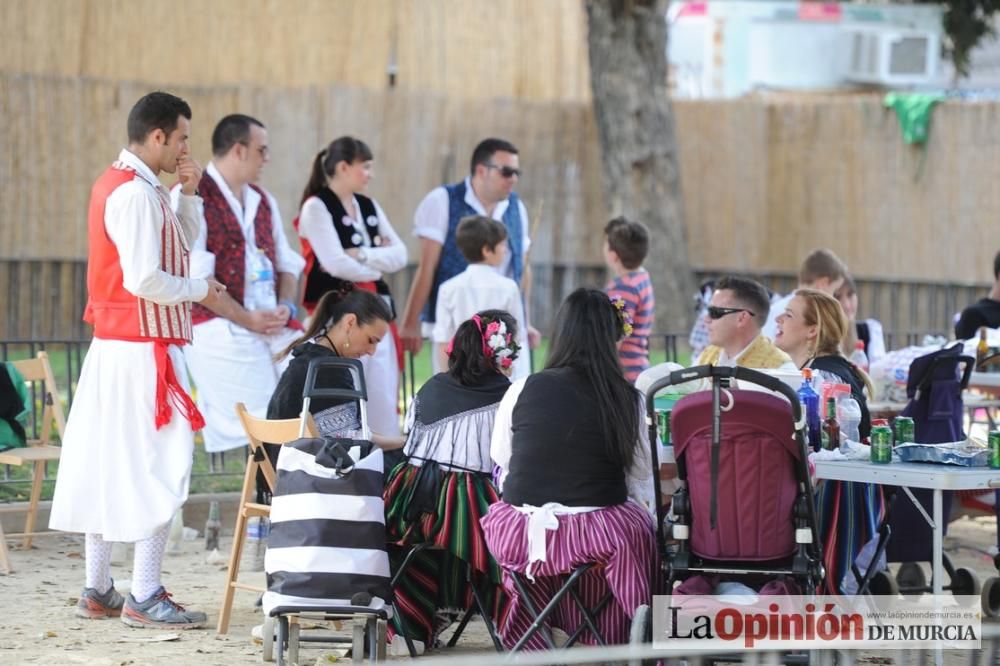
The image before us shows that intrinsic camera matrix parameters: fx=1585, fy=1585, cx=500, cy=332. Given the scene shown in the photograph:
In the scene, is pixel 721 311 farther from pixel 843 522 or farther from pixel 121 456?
pixel 121 456

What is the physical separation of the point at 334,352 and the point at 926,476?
246cm

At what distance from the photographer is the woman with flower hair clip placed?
19.1 ft

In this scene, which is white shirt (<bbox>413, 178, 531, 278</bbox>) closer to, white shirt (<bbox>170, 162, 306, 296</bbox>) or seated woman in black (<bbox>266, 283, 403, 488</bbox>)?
white shirt (<bbox>170, 162, 306, 296</bbox>)

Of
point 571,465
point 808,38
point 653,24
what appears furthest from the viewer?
point 808,38

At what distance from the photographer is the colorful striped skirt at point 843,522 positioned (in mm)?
5996

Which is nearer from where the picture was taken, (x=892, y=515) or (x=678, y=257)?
(x=892, y=515)

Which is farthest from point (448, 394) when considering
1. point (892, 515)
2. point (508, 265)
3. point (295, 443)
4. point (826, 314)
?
point (508, 265)

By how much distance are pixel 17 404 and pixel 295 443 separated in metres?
2.77

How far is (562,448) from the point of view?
17.6 ft

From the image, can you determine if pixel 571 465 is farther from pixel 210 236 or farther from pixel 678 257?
Answer: pixel 678 257

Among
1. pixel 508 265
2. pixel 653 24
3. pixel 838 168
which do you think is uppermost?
pixel 653 24

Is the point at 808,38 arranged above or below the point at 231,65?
above

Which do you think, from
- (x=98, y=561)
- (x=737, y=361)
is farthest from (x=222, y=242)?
(x=737, y=361)

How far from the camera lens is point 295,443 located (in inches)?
221
